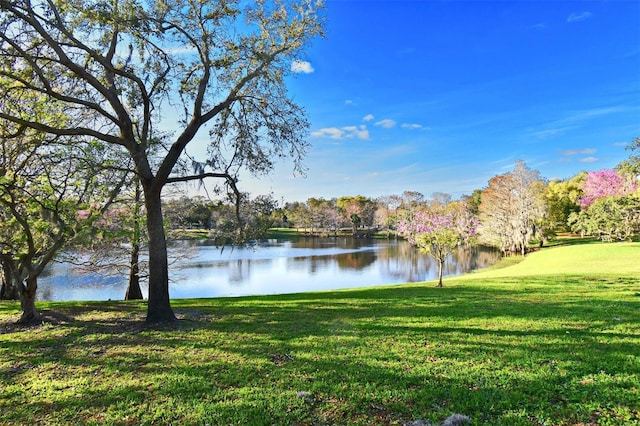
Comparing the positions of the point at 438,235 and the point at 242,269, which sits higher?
the point at 438,235

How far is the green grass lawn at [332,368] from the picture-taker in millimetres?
3355

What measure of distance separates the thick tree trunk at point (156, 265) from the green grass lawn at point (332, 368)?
1.33ft

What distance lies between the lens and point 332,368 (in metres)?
4.41

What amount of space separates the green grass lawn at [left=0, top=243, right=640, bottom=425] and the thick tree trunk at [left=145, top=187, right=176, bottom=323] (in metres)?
0.41

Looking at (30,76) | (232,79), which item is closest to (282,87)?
(232,79)

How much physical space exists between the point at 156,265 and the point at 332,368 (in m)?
4.53

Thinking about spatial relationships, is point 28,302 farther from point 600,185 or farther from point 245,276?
point 600,185

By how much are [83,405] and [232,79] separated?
23.6 ft

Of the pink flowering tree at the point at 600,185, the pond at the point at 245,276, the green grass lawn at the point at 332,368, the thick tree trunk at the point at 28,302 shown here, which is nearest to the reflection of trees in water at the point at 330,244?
the pond at the point at 245,276

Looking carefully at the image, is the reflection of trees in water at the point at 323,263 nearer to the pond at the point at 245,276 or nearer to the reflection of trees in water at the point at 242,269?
the pond at the point at 245,276

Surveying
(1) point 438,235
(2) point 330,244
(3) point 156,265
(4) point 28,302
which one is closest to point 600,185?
(2) point 330,244

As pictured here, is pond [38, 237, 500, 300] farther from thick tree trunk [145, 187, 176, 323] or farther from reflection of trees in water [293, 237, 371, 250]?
reflection of trees in water [293, 237, 371, 250]

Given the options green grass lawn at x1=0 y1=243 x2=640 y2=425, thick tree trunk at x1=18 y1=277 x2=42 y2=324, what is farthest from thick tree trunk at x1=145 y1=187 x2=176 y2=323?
thick tree trunk at x1=18 y1=277 x2=42 y2=324

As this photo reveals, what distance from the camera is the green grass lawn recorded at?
11.0 feet
